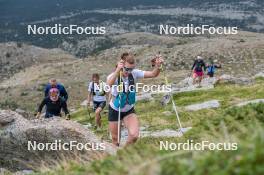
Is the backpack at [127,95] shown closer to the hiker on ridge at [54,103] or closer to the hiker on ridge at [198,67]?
the hiker on ridge at [54,103]

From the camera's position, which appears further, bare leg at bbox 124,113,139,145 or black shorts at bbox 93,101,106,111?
black shorts at bbox 93,101,106,111

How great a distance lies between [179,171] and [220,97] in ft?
90.3

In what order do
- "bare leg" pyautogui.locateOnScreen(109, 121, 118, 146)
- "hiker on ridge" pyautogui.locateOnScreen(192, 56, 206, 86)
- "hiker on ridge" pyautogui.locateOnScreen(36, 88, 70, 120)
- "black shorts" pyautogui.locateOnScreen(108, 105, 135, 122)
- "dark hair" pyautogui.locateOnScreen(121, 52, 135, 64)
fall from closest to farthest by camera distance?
1. "dark hair" pyautogui.locateOnScreen(121, 52, 135, 64)
2. "black shorts" pyautogui.locateOnScreen(108, 105, 135, 122)
3. "bare leg" pyautogui.locateOnScreen(109, 121, 118, 146)
4. "hiker on ridge" pyautogui.locateOnScreen(36, 88, 70, 120)
5. "hiker on ridge" pyautogui.locateOnScreen(192, 56, 206, 86)

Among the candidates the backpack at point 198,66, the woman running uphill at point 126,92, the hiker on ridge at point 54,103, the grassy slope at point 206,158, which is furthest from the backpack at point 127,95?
the backpack at point 198,66

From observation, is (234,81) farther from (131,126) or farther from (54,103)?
(131,126)

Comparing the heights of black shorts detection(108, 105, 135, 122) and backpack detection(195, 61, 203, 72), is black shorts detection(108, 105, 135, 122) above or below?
above

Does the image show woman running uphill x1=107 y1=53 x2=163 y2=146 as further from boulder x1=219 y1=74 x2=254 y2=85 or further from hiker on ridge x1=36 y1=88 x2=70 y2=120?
boulder x1=219 y1=74 x2=254 y2=85

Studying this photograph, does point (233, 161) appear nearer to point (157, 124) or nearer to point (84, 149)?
point (84, 149)

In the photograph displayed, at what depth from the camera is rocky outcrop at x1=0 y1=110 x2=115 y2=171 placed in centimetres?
1636

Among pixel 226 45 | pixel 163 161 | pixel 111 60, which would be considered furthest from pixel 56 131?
pixel 111 60

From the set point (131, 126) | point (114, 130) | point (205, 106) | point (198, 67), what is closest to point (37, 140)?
point (114, 130)

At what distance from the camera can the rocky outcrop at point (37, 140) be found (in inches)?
644

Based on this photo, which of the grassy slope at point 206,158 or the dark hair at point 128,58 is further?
the dark hair at point 128,58

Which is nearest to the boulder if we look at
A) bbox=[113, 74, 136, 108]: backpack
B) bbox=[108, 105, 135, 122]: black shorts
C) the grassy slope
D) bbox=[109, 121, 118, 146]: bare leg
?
bbox=[109, 121, 118, 146]: bare leg
